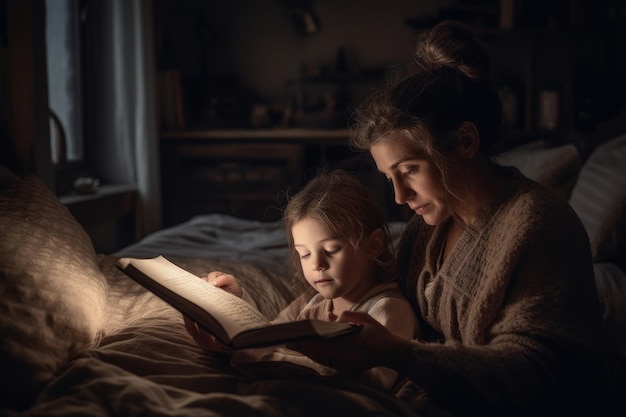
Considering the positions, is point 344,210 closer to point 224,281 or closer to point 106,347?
point 224,281

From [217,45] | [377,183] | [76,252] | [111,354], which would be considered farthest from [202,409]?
[217,45]

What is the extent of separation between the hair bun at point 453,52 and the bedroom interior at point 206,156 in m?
0.16

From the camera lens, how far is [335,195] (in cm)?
133

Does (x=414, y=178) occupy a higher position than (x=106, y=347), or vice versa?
(x=414, y=178)

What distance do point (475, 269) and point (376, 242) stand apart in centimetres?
24

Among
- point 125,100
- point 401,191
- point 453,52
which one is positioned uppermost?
point 453,52

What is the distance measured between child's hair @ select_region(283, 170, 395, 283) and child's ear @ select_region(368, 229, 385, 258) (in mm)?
11

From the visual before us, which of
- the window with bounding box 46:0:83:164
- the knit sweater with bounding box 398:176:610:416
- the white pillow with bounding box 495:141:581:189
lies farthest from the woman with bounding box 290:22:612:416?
the window with bounding box 46:0:83:164

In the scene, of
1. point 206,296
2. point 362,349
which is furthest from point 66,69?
point 362,349

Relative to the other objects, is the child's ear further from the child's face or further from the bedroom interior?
the bedroom interior

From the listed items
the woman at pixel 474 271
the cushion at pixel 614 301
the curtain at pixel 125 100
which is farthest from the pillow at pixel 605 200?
the curtain at pixel 125 100

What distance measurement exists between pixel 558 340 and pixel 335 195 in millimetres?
495

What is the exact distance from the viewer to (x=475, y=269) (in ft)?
3.78

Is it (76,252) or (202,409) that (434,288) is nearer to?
(202,409)
